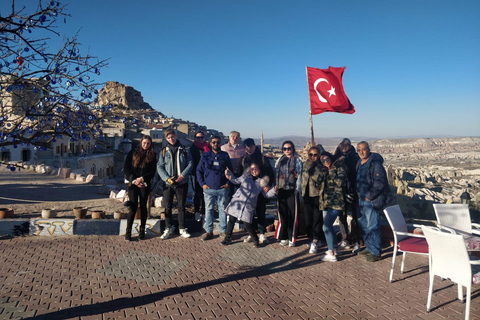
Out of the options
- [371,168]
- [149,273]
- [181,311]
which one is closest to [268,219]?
[371,168]

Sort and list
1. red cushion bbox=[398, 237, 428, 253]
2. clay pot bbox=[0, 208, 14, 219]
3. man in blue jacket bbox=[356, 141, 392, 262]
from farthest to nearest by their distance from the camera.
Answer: clay pot bbox=[0, 208, 14, 219]
man in blue jacket bbox=[356, 141, 392, 262]
red cushion bbox=[398, 237, 428, 253]

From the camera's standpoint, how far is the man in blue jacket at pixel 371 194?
5.61m

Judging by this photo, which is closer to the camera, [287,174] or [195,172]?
[287,174]

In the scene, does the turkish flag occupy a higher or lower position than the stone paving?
higher

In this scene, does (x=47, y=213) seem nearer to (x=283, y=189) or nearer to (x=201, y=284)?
(x=201, y=284)

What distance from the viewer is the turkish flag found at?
8.48m

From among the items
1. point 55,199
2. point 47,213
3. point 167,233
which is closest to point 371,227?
point 167,233

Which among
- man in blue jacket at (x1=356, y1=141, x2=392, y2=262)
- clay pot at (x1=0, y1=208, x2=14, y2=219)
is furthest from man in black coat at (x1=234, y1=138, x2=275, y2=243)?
clay pot at (x1=0, y1=208, x2=14, y2=219)

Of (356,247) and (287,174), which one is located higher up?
(287,174)

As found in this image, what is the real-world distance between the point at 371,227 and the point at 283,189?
1.74 metres

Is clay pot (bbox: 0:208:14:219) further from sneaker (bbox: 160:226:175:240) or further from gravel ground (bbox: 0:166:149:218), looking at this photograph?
sneaker (bbox: 160:226:175:240)

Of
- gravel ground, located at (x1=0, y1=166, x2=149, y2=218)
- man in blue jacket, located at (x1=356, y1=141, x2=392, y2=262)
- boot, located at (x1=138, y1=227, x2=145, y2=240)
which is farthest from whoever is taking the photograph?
gravel ground, located at (x1=0, y1=166, x2=149, y2=218)

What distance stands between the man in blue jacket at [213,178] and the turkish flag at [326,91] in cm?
305

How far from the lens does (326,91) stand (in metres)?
8.54
